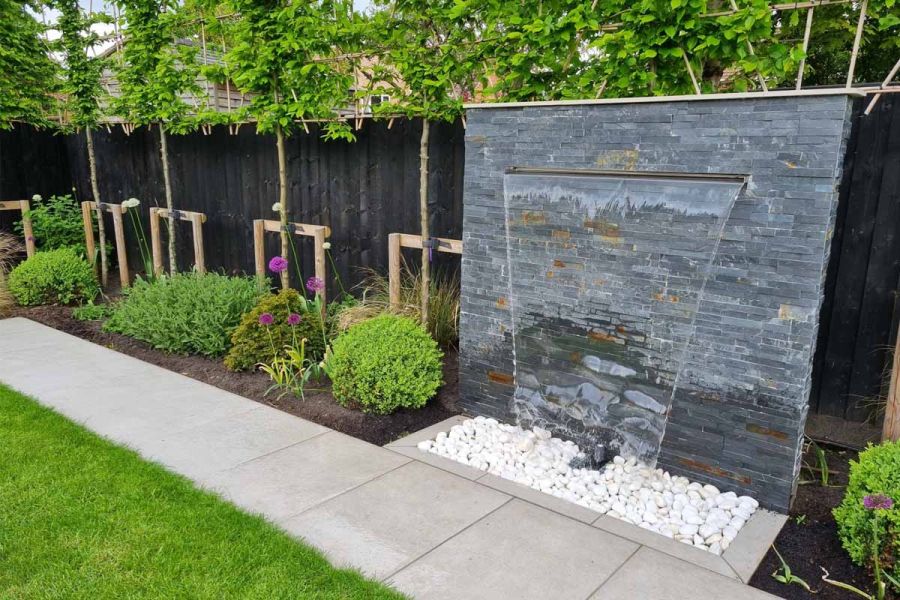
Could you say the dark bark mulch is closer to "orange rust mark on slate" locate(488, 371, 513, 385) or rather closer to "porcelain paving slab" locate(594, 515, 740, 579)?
"porcelain paving slab" locate(594, 515, 740, 579)

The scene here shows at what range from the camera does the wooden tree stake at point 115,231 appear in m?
7.81

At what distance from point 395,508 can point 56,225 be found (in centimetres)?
734

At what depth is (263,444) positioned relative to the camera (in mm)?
3943

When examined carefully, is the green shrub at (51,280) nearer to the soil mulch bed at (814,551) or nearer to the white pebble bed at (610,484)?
the white pebble bed at (610,484)

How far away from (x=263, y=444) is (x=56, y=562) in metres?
1.34

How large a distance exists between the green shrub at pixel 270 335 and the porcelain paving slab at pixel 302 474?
1331 millimetres

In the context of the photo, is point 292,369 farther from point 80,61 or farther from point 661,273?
point 80,61

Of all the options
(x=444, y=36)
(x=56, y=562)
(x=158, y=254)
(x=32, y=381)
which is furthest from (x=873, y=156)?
(x=158, y=254)

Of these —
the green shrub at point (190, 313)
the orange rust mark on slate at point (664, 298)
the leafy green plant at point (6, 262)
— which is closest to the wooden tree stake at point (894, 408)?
the orange rust mark on slate at point (664, 298)

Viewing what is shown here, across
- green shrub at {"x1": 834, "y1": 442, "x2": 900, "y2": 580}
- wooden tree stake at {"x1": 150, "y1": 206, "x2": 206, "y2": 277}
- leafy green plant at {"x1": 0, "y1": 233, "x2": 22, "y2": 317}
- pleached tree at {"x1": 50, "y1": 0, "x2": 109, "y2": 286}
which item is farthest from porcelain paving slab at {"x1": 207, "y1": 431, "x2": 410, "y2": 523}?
pleached tree at {"x1": 50, "y1": 0, "x2": 109, "y2": 286}

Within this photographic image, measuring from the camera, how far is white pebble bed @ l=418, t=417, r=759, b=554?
312cm

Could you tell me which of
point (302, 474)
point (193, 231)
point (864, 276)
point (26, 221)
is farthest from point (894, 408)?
point (26, 221)

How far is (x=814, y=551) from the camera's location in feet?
9.57

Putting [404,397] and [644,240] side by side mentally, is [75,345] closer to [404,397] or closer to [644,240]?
[404,397]
